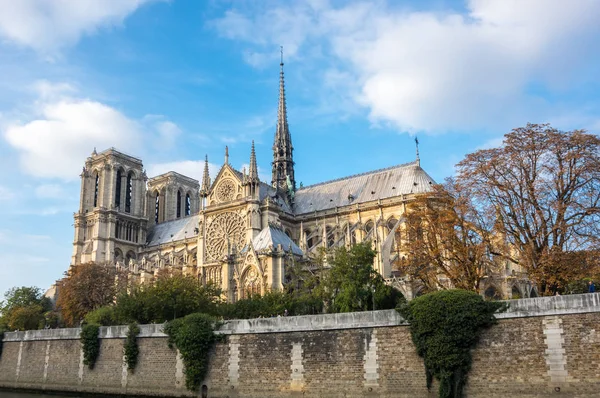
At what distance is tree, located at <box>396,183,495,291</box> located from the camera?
2889 centimetres

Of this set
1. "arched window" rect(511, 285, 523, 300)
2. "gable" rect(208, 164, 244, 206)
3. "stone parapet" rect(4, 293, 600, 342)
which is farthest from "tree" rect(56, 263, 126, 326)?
"arched window" rect(511, 285, 523, 300)

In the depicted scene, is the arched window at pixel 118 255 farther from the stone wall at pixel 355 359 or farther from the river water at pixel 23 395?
the stone wall at pixel 355 359

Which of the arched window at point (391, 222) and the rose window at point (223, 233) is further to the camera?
the rose window at point (223, 233)

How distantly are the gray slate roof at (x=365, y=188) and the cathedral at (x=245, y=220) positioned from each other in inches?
4.8

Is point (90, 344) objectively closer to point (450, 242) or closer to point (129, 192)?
point (450, 242)

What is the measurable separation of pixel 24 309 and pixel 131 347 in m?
34.2

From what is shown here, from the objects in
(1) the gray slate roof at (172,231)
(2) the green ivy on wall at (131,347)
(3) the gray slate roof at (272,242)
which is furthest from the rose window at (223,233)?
(2) the green ivy on wall at (131,347)

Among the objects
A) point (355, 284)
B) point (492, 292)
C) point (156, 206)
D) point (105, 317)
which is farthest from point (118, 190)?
point (492, 292)

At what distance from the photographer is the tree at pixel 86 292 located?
166ft

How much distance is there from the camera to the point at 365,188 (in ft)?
206

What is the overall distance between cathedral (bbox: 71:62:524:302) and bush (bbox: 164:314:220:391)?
47.0ft

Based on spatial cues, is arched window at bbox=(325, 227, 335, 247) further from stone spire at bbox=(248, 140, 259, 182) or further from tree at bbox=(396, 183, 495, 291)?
tree at bbox=(396, 183, 495, 291)

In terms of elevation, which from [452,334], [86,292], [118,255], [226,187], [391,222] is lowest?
[452,334]

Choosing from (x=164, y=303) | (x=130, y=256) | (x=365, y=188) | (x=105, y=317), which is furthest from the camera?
(x=130, y=256)
